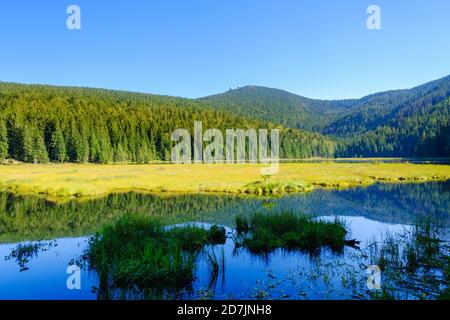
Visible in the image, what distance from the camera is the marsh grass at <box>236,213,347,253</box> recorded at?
15.8 meters

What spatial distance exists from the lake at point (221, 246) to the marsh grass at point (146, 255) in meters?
0.46

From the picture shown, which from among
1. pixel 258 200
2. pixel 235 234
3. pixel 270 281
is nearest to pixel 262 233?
pixel 235 234

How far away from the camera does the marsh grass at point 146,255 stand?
449 inches

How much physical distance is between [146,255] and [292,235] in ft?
23.8

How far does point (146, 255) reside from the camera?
40.9 feet

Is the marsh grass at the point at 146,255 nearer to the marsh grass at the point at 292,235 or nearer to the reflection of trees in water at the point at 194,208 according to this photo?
the marsh grass at the point at 292,235

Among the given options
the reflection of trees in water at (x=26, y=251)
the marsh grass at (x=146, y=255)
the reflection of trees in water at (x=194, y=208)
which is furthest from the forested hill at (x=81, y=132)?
the marsh grass at (x=146, y=255)

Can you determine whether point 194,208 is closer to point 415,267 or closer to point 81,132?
point 415,267

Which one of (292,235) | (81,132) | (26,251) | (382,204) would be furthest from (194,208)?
(81,132)

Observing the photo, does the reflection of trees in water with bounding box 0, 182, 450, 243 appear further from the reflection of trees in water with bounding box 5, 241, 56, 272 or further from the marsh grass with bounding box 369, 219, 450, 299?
the marsh grass with bounding box 369, 219, 450, 299

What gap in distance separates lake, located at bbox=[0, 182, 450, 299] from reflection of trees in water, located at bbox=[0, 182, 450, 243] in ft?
0.23

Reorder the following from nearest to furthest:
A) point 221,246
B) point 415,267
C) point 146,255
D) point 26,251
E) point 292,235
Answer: point 415,267 < point 146,255 < point 26,251 < point 221,246 < point 292,235

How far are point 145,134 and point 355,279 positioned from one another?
11910 cm

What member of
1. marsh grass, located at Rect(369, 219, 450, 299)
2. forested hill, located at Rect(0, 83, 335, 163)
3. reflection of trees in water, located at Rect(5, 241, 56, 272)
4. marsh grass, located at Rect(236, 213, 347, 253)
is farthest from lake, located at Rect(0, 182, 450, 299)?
forested hill, located at Rect(0, 83, 335, 163)
